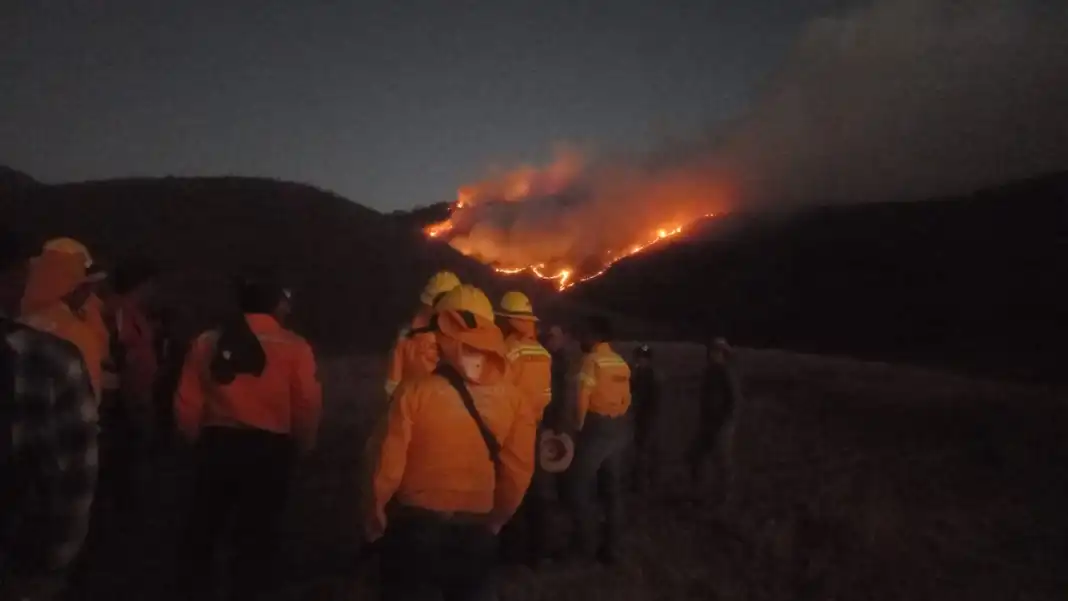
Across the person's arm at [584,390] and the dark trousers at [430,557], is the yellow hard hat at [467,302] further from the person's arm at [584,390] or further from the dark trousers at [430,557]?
the person's arm at [584,390]

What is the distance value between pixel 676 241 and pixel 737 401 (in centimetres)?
6904

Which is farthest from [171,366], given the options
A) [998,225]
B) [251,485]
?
[998,225]

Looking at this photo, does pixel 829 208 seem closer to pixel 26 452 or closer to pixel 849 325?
pixel 849 325

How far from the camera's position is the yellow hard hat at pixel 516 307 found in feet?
24.0

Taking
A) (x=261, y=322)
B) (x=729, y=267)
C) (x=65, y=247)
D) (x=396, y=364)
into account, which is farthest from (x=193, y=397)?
(x=729, y=267)

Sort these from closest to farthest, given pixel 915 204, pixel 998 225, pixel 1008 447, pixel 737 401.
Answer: pixel 737 401 → pixel 1008 447 → pixel 998 225 → pixel 915 204

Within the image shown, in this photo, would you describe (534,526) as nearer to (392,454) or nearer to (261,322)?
(261,322)

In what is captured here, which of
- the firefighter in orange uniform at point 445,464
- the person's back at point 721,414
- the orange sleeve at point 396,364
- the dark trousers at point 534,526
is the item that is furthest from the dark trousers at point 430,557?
the person's back at point 721,414

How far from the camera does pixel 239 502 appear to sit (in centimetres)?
595

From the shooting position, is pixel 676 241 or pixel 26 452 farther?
pixel 676 241

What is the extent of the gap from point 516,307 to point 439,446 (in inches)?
123

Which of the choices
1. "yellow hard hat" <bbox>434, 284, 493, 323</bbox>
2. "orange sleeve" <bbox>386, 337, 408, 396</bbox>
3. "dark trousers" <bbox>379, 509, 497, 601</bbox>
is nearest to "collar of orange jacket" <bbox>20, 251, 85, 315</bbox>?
"orange sleeve" <bbox>386, 337, 408, 396</bbox>

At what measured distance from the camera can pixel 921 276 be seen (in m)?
57.8

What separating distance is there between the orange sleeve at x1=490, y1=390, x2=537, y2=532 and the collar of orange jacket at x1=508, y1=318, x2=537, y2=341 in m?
2.66
